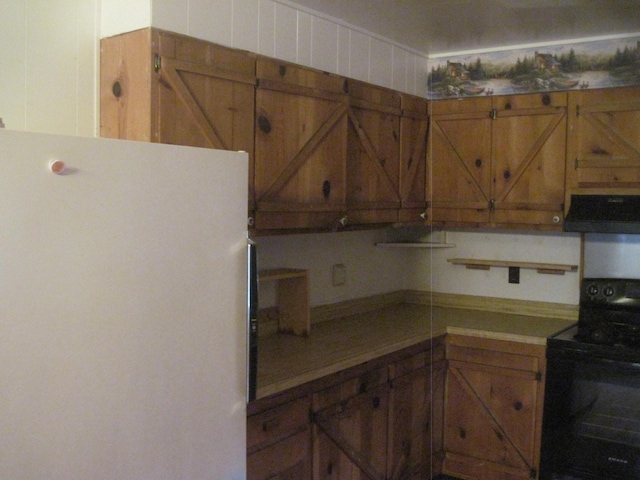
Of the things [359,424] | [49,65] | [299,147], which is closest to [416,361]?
[359,424]

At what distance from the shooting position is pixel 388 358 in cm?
295

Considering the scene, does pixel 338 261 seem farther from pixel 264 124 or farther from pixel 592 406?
pixel 592 406

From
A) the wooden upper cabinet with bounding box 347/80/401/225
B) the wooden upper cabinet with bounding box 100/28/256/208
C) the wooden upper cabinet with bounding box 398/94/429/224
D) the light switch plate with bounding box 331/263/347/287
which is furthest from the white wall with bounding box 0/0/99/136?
the wooden upper cabinet with bounding box 398/94/429/224

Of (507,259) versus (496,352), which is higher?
(507,259)

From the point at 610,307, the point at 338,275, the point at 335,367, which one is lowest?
the point at 335,367

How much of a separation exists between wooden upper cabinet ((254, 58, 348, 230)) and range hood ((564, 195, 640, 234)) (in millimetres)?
1171

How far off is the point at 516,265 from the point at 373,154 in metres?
1.17

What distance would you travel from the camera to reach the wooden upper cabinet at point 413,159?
3459 millimetres

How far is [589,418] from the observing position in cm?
307

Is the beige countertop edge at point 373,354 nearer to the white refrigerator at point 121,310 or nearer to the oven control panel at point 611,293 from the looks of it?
the oven control panel at point 611,293

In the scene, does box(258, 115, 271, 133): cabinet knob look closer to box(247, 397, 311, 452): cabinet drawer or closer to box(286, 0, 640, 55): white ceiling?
box(286, 0, 640, 55): white ceiling

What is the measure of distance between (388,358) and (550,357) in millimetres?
794

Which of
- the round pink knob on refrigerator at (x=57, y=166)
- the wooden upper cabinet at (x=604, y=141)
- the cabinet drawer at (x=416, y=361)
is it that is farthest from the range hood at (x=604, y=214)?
the round pink knob on refrigerator at (x=57, y=166)

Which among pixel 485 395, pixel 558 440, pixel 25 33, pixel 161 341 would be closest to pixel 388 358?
pixel 485 395
